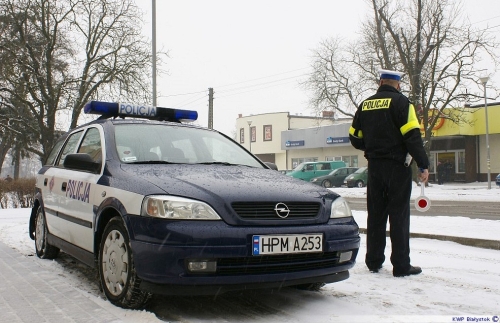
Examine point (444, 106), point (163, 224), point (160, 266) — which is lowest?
point (160, 266)

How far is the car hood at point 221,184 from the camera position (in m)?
3.42

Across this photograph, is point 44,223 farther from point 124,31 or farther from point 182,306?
point 124,31

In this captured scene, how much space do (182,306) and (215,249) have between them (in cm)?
77

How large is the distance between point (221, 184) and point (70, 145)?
8.95 feet

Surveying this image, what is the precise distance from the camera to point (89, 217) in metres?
4.20

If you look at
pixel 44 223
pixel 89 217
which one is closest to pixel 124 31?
pixel 44 223

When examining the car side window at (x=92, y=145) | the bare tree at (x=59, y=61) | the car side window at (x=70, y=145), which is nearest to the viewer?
the car side window at (x=92, y=145)

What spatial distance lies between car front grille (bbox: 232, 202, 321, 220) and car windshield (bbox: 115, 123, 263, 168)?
115 cm

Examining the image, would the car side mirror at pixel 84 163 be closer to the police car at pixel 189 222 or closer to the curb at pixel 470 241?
the police car at pixel 189 222

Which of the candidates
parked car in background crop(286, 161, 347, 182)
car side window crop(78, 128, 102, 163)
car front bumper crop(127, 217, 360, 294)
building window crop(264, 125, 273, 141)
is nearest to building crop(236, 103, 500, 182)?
building window crop(264, 125, 273, 141)

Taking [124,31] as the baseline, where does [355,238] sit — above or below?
below

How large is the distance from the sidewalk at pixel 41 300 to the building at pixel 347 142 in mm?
28233

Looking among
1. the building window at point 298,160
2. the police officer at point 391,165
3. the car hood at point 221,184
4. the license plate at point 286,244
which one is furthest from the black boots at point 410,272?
the building window at point 298,160

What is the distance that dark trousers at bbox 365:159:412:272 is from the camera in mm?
4719
